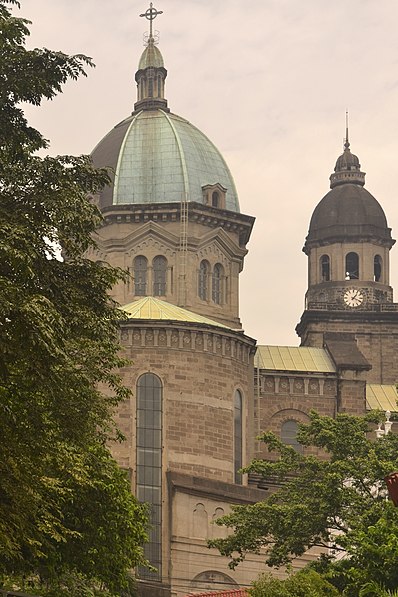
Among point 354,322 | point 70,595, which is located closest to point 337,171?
point 354,322

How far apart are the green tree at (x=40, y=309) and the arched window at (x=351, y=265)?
191ft

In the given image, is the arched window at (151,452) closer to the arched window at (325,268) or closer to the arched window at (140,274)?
the arched window at (140,274)

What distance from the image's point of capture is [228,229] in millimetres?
76625

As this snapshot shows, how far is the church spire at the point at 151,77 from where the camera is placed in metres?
81.5

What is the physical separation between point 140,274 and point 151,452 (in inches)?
592

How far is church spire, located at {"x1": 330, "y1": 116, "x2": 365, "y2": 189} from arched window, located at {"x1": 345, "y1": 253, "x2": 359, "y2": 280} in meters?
6.28

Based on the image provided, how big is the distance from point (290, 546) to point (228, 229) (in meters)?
33.6

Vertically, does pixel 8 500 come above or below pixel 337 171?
below

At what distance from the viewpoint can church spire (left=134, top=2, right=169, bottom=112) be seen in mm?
81500

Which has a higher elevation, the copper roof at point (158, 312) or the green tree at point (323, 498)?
the copper roof at point (158, 312)

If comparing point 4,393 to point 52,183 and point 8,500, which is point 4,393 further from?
point 52,183

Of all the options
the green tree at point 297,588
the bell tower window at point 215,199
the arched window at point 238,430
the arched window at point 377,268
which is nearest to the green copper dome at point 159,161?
the bell tower window at point 215,199

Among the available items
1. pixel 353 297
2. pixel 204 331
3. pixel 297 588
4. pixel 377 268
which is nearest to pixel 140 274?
pixel 204 331

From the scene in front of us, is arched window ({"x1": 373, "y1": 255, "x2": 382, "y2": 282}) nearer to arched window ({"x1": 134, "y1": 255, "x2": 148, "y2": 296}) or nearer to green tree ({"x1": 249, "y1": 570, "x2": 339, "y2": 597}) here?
arched window ({"x1": 134, "y1": 255, "x2": 148, "y2": 296})
